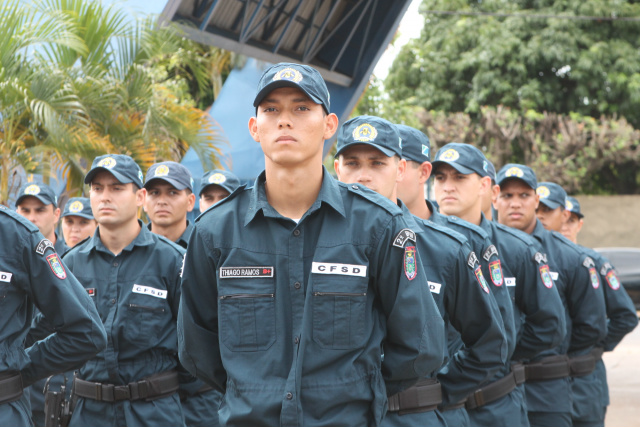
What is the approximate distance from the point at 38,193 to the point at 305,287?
476 cm

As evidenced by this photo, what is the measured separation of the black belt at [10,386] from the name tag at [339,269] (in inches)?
65.3

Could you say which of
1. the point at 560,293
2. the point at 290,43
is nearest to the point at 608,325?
the point at 560,293

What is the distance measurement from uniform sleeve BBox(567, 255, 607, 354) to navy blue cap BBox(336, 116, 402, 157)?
285 centimetres

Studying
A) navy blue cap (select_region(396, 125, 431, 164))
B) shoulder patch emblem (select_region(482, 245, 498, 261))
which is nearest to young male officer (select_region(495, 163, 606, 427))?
shoulder patch emblem (select_region(482, 245, 498, 261))

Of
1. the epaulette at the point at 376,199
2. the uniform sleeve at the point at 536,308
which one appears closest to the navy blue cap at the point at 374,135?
the epaulette at the point at 376,199

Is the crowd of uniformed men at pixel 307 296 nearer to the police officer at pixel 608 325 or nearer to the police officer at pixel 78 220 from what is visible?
the police officer at pixel 608 325

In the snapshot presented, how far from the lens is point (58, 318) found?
3.73 m

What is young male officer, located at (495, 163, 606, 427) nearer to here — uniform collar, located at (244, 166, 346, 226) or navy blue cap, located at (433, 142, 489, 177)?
navy blue cap, located at (433, 142, 489, 177)

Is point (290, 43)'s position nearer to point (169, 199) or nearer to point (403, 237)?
point (169, 199)

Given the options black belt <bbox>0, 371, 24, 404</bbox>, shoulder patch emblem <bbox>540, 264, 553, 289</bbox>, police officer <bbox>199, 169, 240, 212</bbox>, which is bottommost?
black belt <bbox>0, 371, 24, 404</bbox>

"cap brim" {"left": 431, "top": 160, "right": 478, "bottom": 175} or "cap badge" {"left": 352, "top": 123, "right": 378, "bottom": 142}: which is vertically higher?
"cap brim" {"left": 431, "top": 160, "right": 478, "bottom": 175}

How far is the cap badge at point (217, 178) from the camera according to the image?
6.83m

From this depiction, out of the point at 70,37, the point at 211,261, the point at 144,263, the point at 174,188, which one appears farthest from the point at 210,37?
the point at 211,261

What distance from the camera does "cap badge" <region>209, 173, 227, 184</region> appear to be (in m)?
6.83
